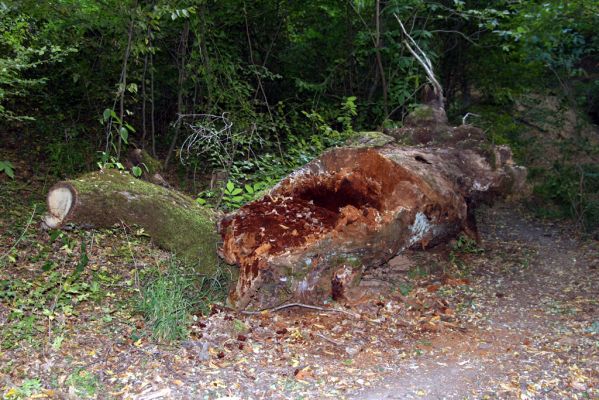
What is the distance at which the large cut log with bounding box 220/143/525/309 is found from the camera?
13.9ft

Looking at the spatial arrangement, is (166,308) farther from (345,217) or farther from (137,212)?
(345,217)

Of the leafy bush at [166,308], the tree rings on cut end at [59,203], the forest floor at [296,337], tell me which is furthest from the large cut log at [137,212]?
the leafy bush at [166,308]

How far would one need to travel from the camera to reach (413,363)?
3736 millimetres

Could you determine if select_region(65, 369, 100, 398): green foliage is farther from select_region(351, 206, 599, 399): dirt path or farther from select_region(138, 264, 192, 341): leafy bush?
select_region(351, 206, 599, 399): dirt path

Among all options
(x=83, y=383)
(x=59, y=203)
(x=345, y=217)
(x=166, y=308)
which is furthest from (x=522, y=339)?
(x=59, y=203)

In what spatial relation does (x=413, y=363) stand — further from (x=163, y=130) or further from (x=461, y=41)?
(x=461, y=41)

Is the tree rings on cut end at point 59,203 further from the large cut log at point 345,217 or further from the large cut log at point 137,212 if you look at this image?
the large cut log at point 345,217

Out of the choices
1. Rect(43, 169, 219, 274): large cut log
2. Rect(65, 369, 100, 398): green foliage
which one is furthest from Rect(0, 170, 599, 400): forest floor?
Rect(43, 169, 219, 274): large cut log

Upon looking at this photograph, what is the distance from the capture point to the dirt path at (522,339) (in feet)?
11.2

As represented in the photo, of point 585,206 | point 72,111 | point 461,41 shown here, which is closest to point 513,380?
point 585,206

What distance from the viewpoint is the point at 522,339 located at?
4117 mm

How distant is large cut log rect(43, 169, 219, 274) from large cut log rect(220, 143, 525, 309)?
228mm

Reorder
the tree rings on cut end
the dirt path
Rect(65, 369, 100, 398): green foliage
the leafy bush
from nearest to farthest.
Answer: Rect(65, 369, 100, 398): green foliage
the dirt path
the leafy bush
the tree rings on cut end

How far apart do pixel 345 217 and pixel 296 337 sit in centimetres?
108
